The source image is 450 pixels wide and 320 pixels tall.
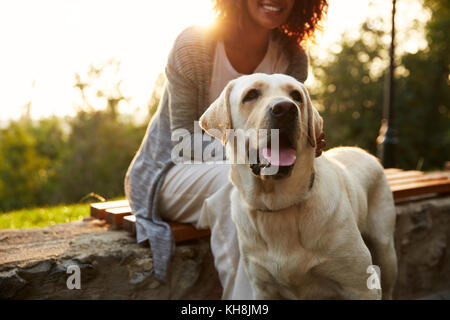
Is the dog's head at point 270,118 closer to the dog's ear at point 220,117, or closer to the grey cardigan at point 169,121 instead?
the dog's ear at point 220,117

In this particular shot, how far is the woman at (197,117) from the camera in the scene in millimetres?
2689

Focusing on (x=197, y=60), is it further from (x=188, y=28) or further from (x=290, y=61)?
(x=290, y=61)

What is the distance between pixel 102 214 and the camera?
3.30 m

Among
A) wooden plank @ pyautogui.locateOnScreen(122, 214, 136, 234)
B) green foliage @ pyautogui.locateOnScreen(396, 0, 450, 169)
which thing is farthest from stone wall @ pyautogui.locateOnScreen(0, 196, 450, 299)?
green foliage @ pyautogui.locateOnScreen(396, 0, 450, 169)

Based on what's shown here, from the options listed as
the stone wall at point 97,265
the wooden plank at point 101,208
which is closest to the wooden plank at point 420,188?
the stone wall at point 97,265

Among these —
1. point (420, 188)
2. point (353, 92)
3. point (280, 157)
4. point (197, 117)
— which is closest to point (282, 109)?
point (280, 157)

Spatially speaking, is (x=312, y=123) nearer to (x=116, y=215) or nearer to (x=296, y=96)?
(x=296, y=96)

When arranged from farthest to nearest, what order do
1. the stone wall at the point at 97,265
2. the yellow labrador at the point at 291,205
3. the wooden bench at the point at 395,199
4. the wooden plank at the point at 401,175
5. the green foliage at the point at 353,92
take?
A: the green foliage at the point at 353,92 < the wooden plank at the point at 401,175 < the wooden bench at the point at 395,199 < the stone wall at the point at 97,265 < the yellow labrador at the point at 291,205

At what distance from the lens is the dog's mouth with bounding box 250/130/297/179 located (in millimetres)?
1937

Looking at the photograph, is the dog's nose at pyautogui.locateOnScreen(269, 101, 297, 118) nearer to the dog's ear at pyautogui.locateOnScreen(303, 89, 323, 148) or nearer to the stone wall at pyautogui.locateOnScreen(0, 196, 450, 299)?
the dog's ear at pyautogui.locateOnScreen(303, 89, 323, 148)

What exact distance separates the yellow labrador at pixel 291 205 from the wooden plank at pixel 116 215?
3.87 ft

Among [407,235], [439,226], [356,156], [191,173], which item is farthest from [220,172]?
[439,226]

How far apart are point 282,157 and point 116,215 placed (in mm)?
1614

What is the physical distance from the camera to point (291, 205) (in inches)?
82.4
